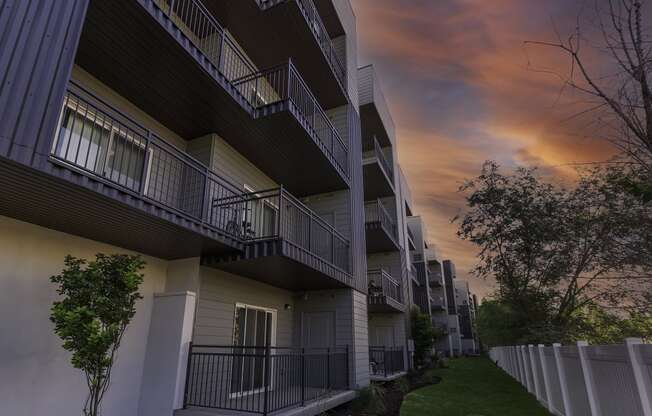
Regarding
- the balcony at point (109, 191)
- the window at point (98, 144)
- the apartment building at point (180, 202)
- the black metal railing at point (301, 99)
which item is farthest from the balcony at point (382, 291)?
the window at point (98, 144)

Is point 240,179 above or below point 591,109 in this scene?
above

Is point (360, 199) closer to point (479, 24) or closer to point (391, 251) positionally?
point (391, 251)

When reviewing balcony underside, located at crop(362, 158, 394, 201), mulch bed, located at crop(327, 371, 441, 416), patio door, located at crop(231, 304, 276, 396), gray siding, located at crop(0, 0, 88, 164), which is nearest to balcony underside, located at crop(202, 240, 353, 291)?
patio door, located at crop(231, 304, 276, 396)

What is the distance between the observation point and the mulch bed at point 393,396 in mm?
9849

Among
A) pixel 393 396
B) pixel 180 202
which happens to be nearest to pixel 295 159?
pixel 180 202

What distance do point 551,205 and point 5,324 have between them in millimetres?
17590

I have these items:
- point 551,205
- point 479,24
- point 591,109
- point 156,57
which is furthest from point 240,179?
point 551,205

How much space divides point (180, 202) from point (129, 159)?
5.23 ft

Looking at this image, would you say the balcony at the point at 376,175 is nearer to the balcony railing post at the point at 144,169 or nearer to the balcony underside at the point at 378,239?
the balcony underside at the point at 378,239

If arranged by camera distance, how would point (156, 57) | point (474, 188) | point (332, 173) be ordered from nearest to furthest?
point (156, 57)
point (332, 173)
point (474, 188)

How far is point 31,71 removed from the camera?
168 inches

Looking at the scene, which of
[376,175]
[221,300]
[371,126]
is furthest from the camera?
[371,126]

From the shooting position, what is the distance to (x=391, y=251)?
69.8 feet

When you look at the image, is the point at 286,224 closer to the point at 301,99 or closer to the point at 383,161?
the point at 301,99
